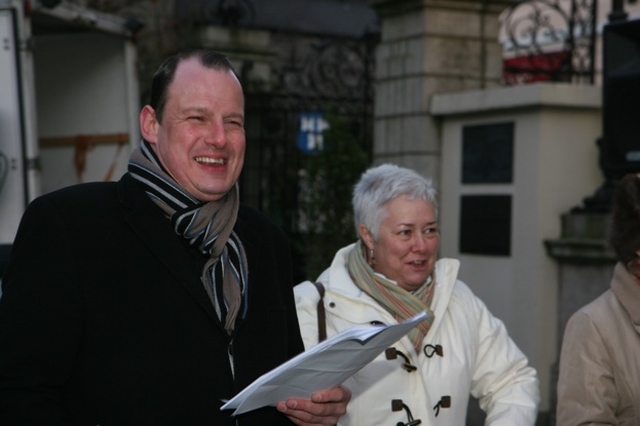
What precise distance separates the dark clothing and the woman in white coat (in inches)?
46.0

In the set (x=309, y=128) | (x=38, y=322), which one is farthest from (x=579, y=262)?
(x=38, y=322)

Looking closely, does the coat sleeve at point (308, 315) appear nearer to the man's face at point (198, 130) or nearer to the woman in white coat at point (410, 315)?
the woman in white coat at point (410, 315)

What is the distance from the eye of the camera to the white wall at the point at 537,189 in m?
7.61

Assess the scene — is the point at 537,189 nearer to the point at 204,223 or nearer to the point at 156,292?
the point at 204,223

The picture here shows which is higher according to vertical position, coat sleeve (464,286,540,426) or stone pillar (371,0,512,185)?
stone pillar (371,0,512,185)

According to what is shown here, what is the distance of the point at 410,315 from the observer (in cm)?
388

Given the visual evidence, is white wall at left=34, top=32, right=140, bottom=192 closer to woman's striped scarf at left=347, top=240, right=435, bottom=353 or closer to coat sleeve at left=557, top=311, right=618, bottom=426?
woman's striped scarf at left=347, top=240, right=435, bottom=353

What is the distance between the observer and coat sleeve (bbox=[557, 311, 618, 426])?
3.51 meters

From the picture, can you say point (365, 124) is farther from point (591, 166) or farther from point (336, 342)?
point (336, 342)

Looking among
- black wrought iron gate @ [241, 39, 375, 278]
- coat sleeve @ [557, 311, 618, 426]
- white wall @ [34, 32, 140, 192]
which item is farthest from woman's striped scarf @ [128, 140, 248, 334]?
black wrought iron gate @ [241, 39, 375, 278]

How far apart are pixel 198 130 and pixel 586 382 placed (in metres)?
1.70

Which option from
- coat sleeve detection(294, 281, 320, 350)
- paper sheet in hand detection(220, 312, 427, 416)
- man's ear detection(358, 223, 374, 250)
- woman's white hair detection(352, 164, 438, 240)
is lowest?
coat sleeve detection(294, 281, 320, 350)

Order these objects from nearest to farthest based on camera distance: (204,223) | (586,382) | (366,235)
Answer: (204,223) → (586,382) → (366,235)

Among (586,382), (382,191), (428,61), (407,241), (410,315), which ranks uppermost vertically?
(428,61)
